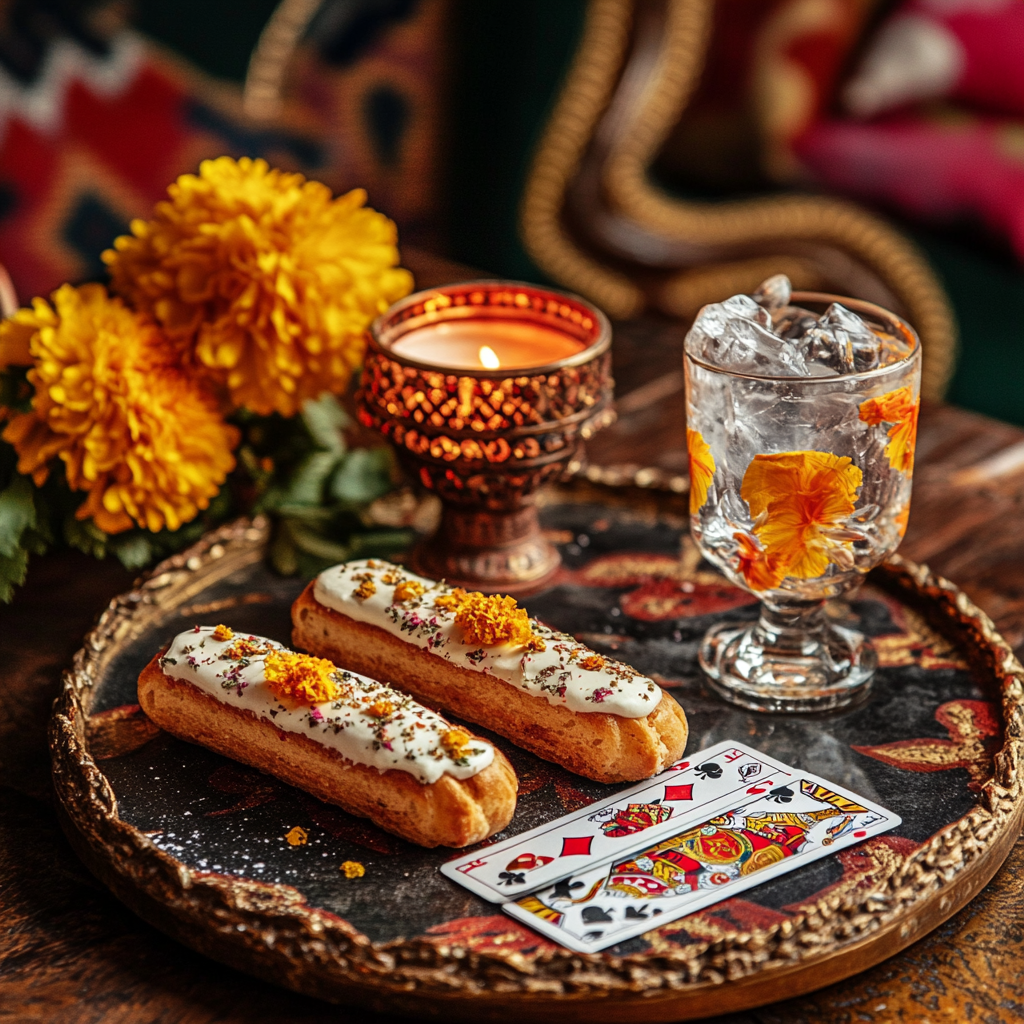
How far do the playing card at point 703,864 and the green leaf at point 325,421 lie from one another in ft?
1.67

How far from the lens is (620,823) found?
0.78m

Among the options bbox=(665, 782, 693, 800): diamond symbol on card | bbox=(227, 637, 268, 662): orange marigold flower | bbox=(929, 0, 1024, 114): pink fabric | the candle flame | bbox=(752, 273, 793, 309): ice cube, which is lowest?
bbox=(665, 782, 693, 800): diamond symbol on card

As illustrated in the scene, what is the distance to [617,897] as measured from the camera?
72 centimetres

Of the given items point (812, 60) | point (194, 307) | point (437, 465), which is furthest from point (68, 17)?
point (437, 465)

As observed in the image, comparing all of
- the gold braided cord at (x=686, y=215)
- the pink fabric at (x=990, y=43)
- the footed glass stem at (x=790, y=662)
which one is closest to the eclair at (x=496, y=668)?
the footed glass stem at (x=790, y=662)

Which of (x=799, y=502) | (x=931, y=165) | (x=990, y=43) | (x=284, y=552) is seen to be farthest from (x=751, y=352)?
(x=990, y=43)

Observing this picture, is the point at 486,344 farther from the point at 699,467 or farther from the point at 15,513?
the point at 15,513

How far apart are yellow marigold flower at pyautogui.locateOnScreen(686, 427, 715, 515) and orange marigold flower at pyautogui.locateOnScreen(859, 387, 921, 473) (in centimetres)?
11

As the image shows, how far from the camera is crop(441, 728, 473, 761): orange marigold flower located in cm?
75

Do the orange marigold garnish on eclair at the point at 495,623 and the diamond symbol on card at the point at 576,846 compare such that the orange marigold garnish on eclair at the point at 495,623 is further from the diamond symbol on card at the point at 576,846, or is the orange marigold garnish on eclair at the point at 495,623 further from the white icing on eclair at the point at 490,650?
the diamond symbol on card at the point at 576,846

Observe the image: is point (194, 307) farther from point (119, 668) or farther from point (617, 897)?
point (617, 897)

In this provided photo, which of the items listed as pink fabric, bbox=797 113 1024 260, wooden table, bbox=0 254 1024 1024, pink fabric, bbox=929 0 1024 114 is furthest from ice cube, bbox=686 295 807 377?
pink fabric, bbox=929 0 1024 114

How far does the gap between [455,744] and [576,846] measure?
0.30ft

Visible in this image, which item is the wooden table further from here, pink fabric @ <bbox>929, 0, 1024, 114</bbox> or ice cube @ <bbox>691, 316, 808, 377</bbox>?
pink fabric @ <bbox>929, 0, 1024, 114</bbox>
